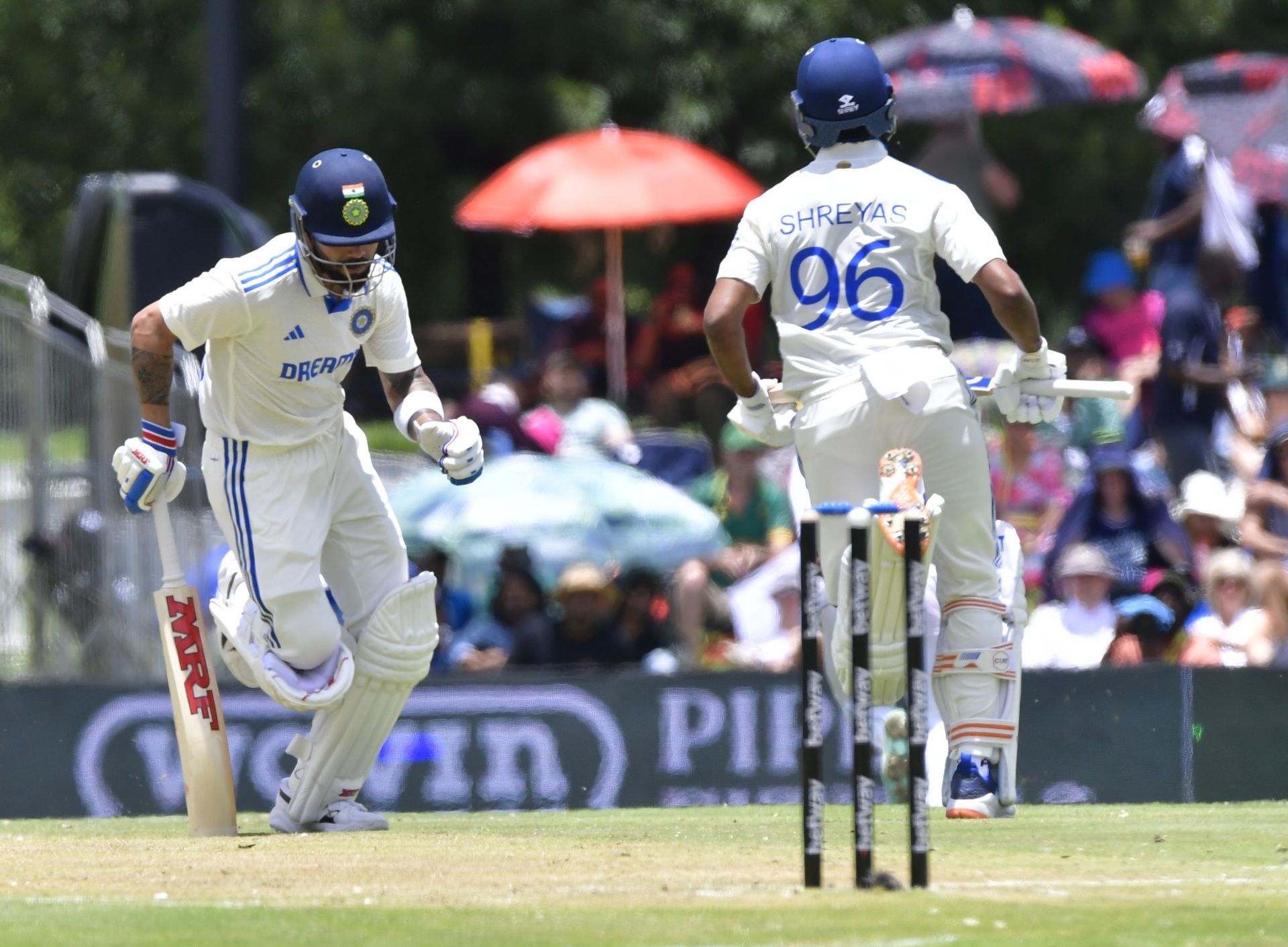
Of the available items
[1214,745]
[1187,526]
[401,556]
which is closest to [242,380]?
[401,556]

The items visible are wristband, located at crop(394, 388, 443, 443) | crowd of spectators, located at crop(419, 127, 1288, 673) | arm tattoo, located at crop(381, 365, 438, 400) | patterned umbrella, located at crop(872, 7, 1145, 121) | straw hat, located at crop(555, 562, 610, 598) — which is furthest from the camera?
patterned umbrella, located at crop(872, 7, 1145, 121)

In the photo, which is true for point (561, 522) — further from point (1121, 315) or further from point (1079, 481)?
point (1121, 315)

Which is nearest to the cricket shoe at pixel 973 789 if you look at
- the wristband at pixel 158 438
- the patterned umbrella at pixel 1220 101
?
the wristband at pixel 158 438

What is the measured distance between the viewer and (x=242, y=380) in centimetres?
725

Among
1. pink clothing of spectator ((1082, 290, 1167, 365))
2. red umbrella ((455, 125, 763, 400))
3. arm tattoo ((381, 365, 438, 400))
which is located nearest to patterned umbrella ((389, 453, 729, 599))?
red umbrella ((455, 125, 763, 400))

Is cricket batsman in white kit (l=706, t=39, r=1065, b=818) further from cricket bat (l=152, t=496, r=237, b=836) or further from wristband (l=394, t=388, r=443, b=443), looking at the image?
cricket bat (l=152, t=496, r=237, b=836)

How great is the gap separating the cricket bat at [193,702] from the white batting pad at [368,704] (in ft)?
0.79

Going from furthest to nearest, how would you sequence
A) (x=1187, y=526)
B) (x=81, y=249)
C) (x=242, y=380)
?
(x=81, y=249) < (x=1187, y=526) < (x=242, y=380)

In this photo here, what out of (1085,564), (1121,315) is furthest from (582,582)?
(1121,315)

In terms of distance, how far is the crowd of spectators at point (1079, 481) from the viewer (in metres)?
10.5

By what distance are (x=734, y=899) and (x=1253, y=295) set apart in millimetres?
9732

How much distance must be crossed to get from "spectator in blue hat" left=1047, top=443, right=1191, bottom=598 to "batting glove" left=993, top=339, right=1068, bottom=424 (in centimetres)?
396

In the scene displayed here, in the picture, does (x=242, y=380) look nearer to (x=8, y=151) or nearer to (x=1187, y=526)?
(x=1187, y=526)

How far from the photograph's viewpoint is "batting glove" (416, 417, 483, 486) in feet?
24.0
